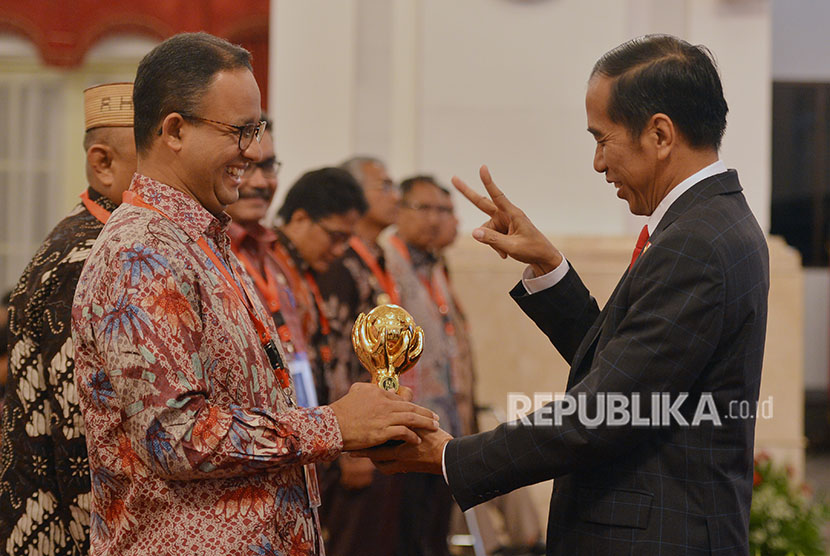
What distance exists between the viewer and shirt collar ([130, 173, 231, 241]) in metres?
1.99

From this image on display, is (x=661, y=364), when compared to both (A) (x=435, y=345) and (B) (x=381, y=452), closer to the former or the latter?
(B) (x=381, y=452)

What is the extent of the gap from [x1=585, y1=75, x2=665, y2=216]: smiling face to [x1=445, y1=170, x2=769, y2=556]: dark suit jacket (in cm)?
9

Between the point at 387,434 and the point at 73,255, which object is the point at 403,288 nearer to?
the point at 73,255

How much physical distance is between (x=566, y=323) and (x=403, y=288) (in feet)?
9.00

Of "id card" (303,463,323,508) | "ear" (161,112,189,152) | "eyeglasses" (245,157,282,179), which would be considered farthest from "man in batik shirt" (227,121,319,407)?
"ear" (161,112,189,152)

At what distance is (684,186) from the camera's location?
2.12m

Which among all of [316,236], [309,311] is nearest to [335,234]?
[316,236]

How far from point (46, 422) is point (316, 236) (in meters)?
2.00

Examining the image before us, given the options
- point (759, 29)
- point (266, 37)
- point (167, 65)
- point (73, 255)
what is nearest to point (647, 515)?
point (167, 65)

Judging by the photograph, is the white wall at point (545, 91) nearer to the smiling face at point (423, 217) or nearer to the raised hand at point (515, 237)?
the smiling face at point (423, 217)

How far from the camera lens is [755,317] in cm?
204

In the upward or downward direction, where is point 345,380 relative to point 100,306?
downward

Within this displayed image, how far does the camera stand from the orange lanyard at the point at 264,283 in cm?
363

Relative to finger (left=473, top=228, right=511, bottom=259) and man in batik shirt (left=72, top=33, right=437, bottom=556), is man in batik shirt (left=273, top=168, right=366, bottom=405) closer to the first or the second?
finger (left=473, top=228, right=511, bottom=259)
